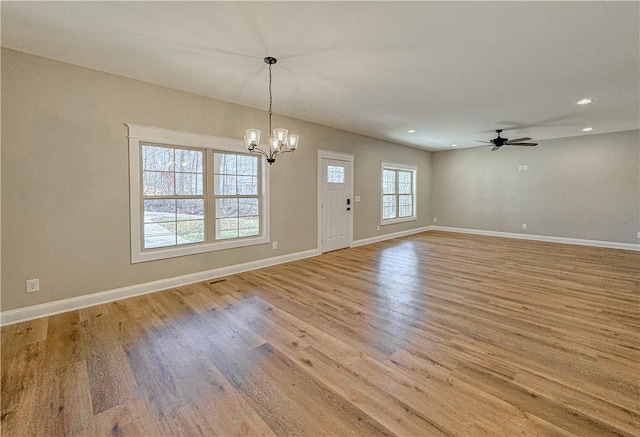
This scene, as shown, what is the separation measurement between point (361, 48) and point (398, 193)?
6.00m

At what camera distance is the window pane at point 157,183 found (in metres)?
3.75

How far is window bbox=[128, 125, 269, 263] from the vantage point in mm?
3689

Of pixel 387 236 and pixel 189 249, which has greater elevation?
pixel 189 249

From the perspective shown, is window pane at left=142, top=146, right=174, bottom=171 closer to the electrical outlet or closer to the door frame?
the electrical outlet

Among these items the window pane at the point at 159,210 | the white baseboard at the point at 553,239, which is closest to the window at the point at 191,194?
the window pane at the point at 159,210

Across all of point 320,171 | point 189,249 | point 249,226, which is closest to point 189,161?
point 189,249

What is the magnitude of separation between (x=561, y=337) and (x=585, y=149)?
6.57m

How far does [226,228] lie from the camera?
4.56 metres

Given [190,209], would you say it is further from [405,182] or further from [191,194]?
[405,182]

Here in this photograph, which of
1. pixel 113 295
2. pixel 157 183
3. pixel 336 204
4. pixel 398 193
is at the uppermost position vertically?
pixel 398 193

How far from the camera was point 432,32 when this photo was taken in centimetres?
250

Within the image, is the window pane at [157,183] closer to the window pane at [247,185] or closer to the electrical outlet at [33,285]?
the window pane at [247,185]

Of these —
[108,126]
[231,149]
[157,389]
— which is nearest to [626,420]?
[157,389]

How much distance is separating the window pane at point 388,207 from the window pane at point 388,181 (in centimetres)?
20
